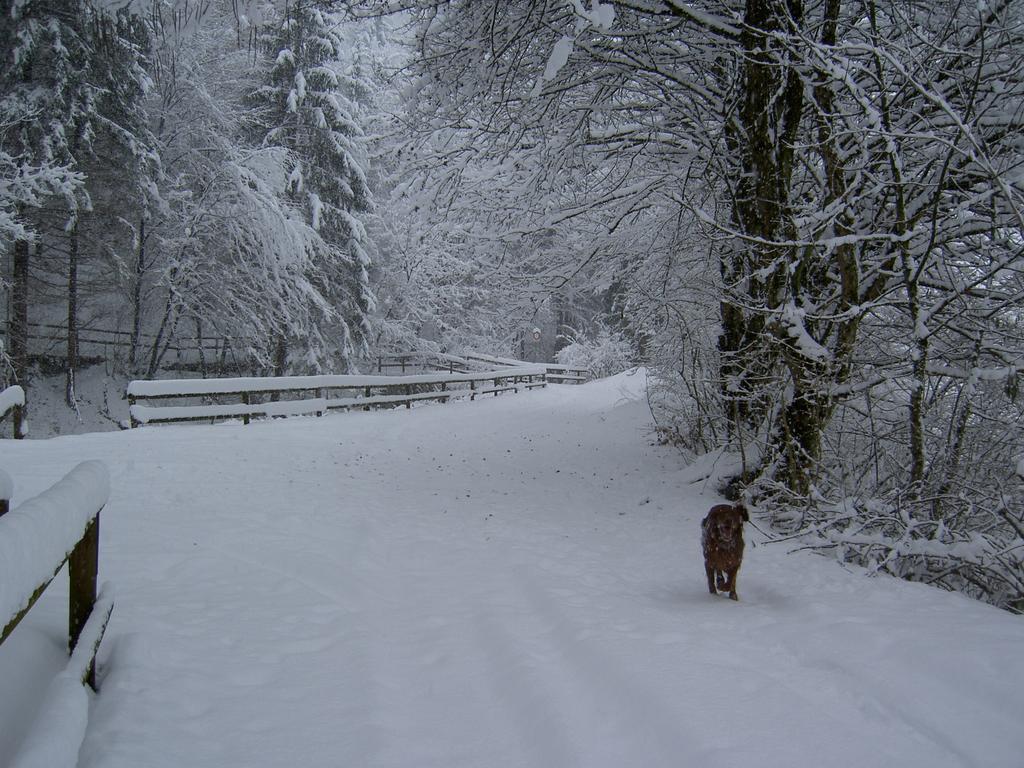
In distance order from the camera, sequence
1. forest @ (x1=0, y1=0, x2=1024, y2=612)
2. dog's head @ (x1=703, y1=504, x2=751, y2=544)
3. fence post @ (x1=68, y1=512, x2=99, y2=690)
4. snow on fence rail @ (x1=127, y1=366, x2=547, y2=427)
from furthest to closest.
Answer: snow on fence rail @ (x1=127, y1=366, x2=547, y2=427) < forest @ (x1=0, y1=0, x2=1024, y2=612) < dog's head @ (x1=703, y1=504, x2=751, y2=544) < fence post @ (x1=68, y1=512, x2=99, y2=690)

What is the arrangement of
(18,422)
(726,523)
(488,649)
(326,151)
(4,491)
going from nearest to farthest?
(4,491)
(488,649)
(726,523)
(18,422)
(326,151)

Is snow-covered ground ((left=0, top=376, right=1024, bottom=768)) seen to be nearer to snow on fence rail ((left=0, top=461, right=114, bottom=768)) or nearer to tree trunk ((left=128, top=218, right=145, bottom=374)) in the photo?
snow on fence rail ((left=0, top=461, right=114, bottom=768))

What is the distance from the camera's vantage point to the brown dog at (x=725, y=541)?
152 inches

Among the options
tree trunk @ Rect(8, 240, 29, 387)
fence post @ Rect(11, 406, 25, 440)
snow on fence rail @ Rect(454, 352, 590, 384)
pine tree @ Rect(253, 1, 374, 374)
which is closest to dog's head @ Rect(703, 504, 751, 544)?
fence post @ Rect(11, 406, 25, 440)

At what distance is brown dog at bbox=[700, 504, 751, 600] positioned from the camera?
3.87 metres

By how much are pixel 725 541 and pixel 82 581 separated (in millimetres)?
3641

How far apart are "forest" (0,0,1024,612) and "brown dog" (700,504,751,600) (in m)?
0.55

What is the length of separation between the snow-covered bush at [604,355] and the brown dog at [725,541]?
2624cm

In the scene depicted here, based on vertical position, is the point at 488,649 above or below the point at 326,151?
below

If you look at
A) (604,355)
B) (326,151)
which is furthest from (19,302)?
(604,355)

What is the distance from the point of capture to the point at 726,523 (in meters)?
3.87

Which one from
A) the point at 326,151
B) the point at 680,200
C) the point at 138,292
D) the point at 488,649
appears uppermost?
the point at 326,151

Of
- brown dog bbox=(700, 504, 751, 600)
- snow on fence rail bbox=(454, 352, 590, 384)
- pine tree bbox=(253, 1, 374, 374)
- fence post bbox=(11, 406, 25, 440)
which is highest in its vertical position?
pine tree bbox=(253, 1, 374, 374)

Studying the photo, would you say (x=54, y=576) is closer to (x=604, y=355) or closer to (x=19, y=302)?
(x=19, y=302)
